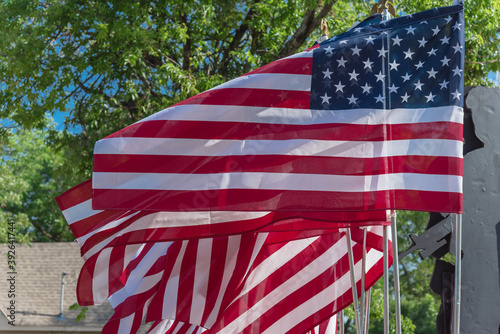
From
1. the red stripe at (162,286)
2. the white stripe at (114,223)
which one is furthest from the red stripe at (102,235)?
the red stripe at (162,286)

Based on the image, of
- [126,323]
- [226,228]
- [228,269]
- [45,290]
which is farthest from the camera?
[45,290]

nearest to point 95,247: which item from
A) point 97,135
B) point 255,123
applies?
point 255,123

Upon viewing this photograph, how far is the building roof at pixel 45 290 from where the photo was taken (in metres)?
22.6

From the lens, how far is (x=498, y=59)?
12.6m

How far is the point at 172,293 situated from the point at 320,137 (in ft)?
8.23

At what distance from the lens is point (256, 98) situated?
4074 millimetres

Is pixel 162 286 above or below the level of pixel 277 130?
below

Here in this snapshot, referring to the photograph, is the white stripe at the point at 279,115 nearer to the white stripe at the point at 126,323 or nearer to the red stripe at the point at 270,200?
the red stripe at the point at 270,200

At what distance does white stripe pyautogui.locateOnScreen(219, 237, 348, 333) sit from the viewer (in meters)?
5.69

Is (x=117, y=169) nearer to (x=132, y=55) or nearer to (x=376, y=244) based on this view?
(x=376, y=244)

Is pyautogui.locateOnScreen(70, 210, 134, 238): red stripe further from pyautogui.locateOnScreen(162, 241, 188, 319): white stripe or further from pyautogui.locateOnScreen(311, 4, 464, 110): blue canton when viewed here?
pyautogui.locateOnScreen(311, 4, 464, 110): blue canton

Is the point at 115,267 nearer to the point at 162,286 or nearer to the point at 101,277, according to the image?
the point at 101,277

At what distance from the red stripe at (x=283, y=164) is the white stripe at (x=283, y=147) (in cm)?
3

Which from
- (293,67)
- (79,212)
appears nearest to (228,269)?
(79,212)
